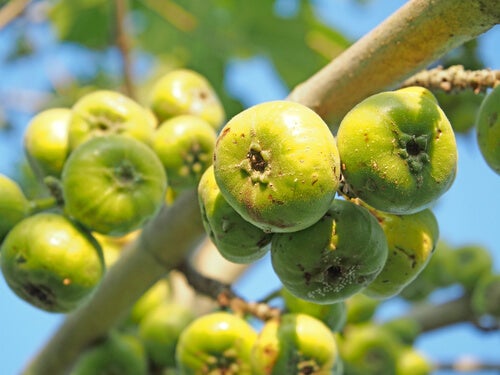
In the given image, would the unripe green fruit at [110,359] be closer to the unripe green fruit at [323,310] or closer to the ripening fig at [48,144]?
the ripening fig at [48,144]

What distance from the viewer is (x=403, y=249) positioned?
2211 mm

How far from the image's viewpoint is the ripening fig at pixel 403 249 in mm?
2209

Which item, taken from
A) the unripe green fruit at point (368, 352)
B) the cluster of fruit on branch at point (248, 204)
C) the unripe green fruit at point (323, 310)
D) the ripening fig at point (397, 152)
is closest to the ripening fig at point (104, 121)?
the cluster of fruit on branch at point (248, 204)

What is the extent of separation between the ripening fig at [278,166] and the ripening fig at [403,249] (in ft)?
1.45

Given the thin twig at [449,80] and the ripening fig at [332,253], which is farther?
the thin twig at [449,80]

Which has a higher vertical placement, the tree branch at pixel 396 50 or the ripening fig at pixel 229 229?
the tree branch at pixel 396 50

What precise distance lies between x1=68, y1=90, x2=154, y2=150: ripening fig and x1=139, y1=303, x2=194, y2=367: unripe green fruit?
0.86m

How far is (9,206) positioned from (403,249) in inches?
50.8

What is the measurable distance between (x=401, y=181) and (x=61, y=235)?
1.14 meters

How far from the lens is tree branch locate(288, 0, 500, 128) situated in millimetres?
1915

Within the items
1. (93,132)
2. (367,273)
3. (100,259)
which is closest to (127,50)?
(93,132)

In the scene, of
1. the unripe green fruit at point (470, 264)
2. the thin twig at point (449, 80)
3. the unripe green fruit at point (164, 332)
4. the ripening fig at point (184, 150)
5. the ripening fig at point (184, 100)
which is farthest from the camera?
the unripe green fruit at point (470, 264)

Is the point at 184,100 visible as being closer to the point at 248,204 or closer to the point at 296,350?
the point at 296,350

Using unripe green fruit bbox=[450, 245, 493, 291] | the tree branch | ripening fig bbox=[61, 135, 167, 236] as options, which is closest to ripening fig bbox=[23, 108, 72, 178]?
ripening fig bbox=[61, 135, 167, 236]
